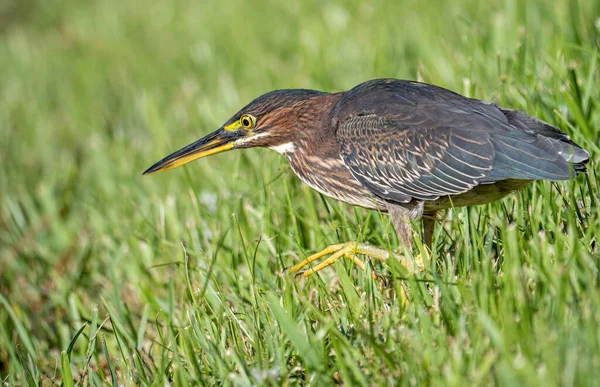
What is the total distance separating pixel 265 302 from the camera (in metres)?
3.14

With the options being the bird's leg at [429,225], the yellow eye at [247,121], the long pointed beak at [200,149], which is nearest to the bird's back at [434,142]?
the bird's leg at [429,225]

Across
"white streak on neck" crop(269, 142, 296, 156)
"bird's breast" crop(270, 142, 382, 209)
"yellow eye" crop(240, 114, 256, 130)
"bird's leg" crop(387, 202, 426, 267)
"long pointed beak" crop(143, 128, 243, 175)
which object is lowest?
"bird's leg" crop(387, 202, 426, 267)

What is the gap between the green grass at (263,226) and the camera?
254 centimetres

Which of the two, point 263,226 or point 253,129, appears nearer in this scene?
point 253,129

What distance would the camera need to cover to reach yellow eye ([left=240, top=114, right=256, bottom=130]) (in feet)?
13.2

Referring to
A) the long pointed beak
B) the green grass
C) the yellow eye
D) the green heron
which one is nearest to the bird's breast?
the green heron

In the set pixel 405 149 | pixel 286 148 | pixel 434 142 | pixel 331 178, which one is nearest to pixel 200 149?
pixel 286 148

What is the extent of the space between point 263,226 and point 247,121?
60 cm

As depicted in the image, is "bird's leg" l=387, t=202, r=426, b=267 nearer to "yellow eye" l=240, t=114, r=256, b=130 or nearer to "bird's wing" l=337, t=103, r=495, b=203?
"bird's wing" l=337, t=103, r=495, b=203

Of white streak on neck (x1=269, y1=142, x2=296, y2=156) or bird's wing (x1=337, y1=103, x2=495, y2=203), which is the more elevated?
white streak on neck (x1=269, y1=142, x2=296, y2=156)

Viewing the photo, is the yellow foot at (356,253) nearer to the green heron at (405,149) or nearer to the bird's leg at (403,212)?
the green heron at (405,149)

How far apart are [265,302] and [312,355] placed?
60 centimetres

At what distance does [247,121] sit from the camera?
4043 mm

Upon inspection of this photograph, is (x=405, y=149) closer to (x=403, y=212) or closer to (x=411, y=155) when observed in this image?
(x=411, y=155)
